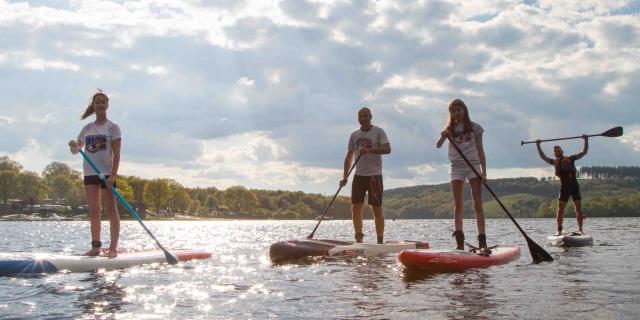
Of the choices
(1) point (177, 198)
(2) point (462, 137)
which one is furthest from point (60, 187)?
(2) point (462, 137)

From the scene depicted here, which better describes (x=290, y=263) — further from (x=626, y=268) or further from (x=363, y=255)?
(x=626, y=268)

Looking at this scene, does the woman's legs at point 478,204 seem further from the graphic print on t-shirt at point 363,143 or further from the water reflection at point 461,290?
the graphic print on t-shirt at point 363,143

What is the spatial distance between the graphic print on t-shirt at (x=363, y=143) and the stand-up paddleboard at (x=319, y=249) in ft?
6.08

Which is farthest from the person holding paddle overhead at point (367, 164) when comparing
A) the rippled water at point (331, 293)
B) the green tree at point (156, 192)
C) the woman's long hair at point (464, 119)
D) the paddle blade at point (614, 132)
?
the green tree at point (156, 192)

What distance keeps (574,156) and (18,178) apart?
131959mm

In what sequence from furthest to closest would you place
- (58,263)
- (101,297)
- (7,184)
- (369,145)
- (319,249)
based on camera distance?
(7,184) → (369,145) → (319,249) → (58,263) → (101,297)

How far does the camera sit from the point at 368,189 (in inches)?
443

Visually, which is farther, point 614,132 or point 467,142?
point 614,132

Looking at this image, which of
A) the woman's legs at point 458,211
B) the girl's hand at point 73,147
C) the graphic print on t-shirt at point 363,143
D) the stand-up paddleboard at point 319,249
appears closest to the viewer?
the girl's hand at point 73,147

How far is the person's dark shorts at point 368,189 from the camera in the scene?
36.5 feet

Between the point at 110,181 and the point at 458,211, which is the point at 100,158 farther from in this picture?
the point at 458,211

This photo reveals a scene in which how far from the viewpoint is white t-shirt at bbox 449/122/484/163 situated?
31.2ft

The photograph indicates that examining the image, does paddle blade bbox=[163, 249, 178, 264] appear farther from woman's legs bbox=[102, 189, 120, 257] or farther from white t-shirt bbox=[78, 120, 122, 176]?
white t-shirt bbox=[78, 120, 122, 176]

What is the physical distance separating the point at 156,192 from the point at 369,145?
407 ft
